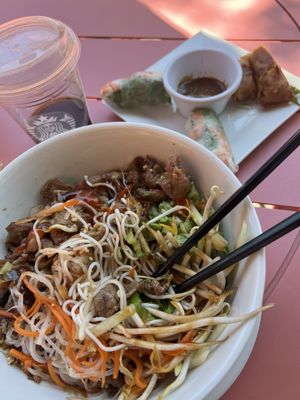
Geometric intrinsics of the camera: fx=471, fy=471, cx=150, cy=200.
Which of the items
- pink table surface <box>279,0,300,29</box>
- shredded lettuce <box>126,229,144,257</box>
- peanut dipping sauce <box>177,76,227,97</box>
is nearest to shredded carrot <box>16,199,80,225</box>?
shredded lettuce <box>126,229,144,257</box>

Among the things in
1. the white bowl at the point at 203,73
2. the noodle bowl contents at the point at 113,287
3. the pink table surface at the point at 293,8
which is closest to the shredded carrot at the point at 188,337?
the noodle bowl contents at the point at 113,287

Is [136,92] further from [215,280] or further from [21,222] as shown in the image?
[215,280]

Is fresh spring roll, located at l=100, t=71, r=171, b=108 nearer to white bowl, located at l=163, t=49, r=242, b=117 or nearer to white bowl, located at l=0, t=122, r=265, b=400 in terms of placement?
white bowl, located at l=163, t=49, r=242, b=117

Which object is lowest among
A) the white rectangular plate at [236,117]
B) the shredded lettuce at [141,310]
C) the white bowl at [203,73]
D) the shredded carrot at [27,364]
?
the shredded carrot at [27,364]

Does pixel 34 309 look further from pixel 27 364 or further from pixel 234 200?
pixel 234 200

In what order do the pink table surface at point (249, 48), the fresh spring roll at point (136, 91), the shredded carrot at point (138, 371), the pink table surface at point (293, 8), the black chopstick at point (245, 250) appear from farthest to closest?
the pink table surface at point (293, 8)
the fresh spring roll at point (136, 91)
the pink table surface at point (249, 48)
the shredded carrot at point (138, 371)
the black chopstick at point (245, 250)

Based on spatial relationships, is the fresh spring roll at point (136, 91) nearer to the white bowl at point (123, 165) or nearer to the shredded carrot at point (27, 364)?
the white bowl at point (123, 165)
